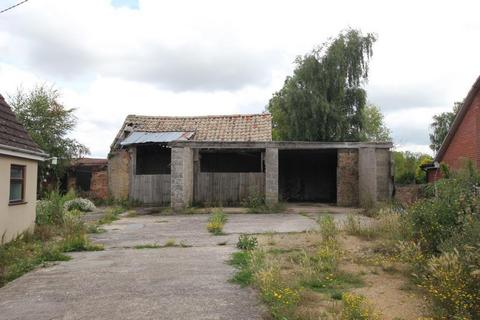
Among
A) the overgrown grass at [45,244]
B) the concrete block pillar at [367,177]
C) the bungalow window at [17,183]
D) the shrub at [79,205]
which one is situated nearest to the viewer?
the overgrown grass at [45,244]

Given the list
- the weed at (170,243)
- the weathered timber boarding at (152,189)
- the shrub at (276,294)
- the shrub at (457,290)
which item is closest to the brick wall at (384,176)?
the weathered timber boarding at (152,189)

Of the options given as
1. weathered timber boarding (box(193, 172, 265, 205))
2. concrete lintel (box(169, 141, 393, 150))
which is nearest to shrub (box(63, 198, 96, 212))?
weathered timber boarding (box(193, 172, 265, 205))

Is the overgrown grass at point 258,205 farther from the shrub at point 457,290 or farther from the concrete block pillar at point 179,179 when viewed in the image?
the shrub at point 457,290

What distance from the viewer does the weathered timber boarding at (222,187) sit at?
20570 mm

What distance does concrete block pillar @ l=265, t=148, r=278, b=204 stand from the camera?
1938 centimetres

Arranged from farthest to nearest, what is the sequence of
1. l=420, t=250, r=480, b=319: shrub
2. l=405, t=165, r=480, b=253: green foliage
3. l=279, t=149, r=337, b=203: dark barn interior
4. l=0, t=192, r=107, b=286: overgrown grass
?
l=279, t=149, r=337, b=203: dark barn interior → l=0, t=192, r=107, b=286: overgrown grass → l=405, t=165, r=480, b=253: green foliage → l=420, t=250, r=480, b=319: shrub

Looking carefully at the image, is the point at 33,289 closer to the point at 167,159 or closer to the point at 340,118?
the point at 167,159

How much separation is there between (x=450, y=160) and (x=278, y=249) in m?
14.4

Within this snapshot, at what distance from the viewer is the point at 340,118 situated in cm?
3014

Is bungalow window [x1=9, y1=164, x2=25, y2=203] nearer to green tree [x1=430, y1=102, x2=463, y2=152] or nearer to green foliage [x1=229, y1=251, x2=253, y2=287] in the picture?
green foliage [x1=229, y1=251, x2=253, y2=287]

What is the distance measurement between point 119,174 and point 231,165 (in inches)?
238

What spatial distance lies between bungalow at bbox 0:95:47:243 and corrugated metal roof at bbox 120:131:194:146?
30.5 feet

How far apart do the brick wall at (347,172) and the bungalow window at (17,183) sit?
13.5 meters

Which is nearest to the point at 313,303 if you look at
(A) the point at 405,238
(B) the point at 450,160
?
(A) the point at 405,238
